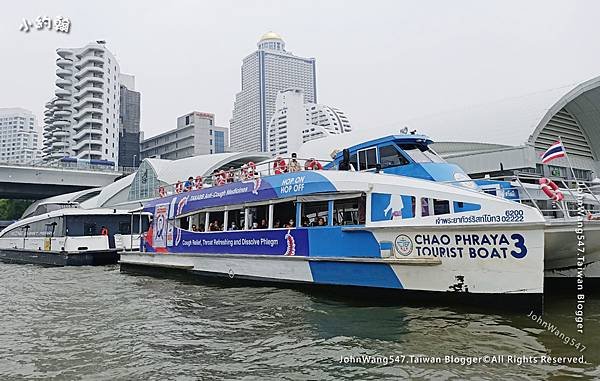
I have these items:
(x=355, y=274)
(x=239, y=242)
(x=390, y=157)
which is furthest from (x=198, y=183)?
(x=355, y=274)

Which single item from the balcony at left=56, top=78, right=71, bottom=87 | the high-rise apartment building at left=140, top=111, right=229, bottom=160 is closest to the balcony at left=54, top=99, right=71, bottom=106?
the balcony at left=56, top=78, right=71, bottom=87

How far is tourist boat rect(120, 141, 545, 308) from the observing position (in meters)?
8.14

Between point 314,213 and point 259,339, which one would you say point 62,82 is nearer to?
point 314,213

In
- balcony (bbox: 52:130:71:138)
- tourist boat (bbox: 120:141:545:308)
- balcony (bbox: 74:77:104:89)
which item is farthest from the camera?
balcony (bbox: 52:130:71:138)

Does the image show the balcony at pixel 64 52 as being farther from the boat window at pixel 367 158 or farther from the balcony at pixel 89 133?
the boat window at pixel 367 158

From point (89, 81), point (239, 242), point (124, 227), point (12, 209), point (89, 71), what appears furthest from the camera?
point (89, 71)

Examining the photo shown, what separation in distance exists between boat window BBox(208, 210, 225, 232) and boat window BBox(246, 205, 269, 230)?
57.6 inches

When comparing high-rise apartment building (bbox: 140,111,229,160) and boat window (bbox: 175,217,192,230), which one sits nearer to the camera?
boat window (bbox: 175,217,192,230)

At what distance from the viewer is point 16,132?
528ft

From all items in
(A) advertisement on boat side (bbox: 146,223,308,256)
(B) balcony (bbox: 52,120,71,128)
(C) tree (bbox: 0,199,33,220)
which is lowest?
(A) advertisement on boat side (bbox: 146,223,308,256)

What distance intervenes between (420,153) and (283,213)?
3.66 m

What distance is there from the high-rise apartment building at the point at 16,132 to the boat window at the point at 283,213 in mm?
159166

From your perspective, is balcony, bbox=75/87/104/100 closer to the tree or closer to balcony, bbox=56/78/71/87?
balcony, bbox=56/78/71/87

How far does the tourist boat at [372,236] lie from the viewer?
8141mm
